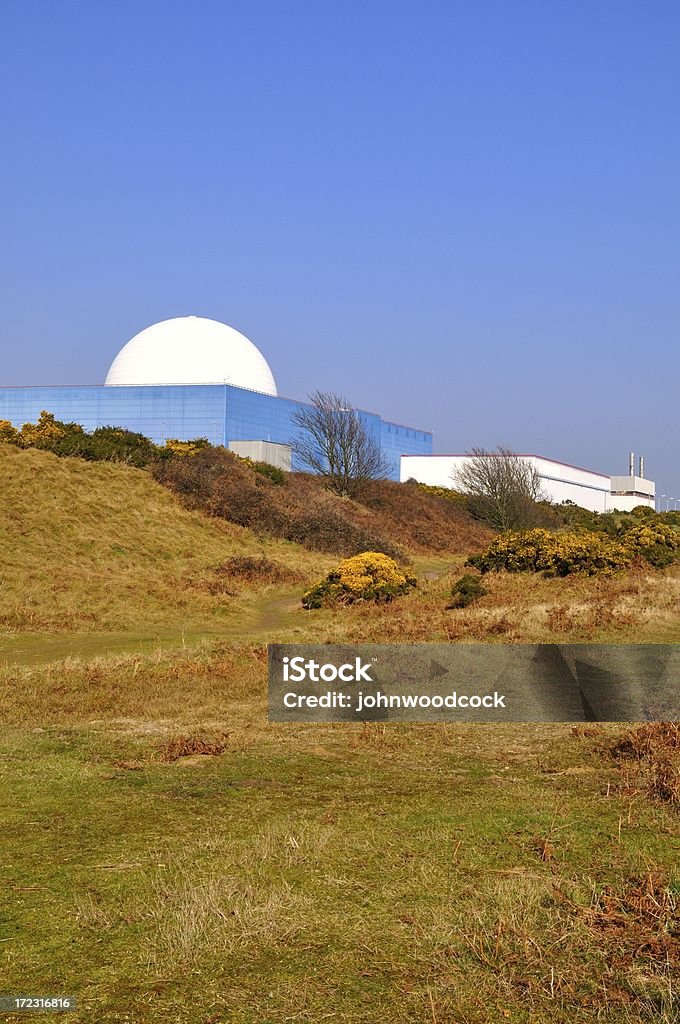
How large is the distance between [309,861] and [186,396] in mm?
58221

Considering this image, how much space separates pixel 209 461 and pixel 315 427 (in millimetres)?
16991

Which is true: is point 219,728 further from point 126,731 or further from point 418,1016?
point 418,1016

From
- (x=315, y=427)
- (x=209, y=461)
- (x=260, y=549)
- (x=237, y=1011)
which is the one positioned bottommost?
(x=237, y=1011)

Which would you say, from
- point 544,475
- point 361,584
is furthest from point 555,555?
point 544,475

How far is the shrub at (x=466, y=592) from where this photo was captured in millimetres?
22469

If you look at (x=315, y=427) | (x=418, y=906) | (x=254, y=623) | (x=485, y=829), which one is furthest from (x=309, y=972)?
(x=315, y=427)

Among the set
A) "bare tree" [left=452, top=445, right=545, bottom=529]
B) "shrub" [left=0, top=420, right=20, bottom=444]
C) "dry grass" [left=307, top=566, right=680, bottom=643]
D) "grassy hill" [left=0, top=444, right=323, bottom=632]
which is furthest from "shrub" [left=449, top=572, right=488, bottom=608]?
"bare tree" [left=452, top=445, right=545, bottom=529]

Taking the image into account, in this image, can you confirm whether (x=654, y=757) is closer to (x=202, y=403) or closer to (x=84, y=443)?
(x=84, y=443)

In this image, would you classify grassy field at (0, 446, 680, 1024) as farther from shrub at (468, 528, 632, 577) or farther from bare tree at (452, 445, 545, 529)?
bare tree at (452, 445, 545, 529)

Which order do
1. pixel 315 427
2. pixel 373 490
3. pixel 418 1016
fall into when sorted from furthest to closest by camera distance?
pixel 315 427 < pixel 373 490 < pixel 418 1016

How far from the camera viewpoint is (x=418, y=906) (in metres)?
5.61

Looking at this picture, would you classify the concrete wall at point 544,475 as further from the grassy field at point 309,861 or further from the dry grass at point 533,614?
the grassy field at point 309,861

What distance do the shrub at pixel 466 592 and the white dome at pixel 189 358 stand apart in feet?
151

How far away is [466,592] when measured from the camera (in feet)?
75.0
